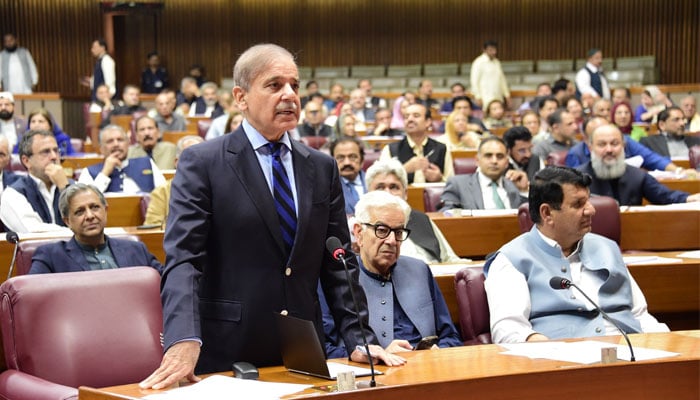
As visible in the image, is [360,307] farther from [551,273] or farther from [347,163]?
[347,163]

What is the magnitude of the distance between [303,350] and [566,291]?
1372mm

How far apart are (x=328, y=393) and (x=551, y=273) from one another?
1500 millimetres

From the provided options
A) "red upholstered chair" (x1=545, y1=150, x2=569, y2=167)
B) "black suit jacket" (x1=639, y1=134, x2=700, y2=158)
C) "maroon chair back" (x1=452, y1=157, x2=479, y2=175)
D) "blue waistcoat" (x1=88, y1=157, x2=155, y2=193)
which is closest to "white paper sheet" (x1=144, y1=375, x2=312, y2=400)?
"blue waistcoat" (x1=88, y1=157, x2=155, y2=193)

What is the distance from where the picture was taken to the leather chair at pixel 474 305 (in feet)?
10.7

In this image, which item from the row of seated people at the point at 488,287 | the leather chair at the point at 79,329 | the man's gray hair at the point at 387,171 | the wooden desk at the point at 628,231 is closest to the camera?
the leather chair at the point at 79,329

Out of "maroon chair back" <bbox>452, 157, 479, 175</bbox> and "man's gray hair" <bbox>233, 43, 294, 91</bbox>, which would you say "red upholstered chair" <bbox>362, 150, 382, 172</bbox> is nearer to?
"maroon chair back" <bbox>452, 157, 479, 175</bbox>

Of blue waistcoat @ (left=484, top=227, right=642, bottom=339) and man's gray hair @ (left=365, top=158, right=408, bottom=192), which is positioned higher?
man's gray hair @ (left=365, top=158, right=408, bottom=192)

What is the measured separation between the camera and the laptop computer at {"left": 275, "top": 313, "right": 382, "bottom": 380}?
2096 millimetres

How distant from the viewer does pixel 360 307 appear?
2346mm

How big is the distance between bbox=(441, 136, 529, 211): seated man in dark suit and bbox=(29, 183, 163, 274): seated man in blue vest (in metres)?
2.19

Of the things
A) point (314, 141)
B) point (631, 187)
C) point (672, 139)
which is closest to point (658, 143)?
point (672, 139)

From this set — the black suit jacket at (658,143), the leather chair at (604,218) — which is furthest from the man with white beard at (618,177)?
the black suit jacket at (658,143)

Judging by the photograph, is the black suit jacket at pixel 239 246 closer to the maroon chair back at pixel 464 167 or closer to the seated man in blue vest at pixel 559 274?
the seated man in blue vest at pixel 559 274

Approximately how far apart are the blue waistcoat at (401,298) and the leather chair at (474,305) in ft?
0.36
